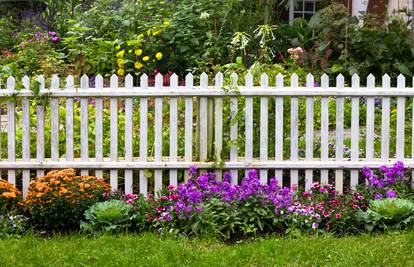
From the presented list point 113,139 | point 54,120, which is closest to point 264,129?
point 113,139

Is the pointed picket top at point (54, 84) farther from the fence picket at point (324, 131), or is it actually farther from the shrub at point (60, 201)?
the fence picket at point (324, 131)

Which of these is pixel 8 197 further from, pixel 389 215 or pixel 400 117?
pixel 400 117

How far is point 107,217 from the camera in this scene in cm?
540

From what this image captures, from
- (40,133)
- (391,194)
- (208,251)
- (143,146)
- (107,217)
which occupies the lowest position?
(208,251)

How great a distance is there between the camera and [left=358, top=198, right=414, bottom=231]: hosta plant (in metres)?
5.35

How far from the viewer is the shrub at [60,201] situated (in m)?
5.57

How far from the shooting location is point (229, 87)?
239 inches

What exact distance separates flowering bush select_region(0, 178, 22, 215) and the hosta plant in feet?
8.37

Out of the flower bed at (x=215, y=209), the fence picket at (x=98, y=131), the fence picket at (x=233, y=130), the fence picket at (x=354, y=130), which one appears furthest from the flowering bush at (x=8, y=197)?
the fence picket at (x=354, y=130)

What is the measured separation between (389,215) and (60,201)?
7.61 feet

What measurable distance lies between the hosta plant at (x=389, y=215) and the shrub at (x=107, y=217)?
5.44 ft

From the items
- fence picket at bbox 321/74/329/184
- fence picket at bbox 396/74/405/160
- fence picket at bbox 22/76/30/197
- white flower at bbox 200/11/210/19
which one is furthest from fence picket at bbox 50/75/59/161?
white flower at bbox 200/11/210/19

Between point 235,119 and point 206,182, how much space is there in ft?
1.86

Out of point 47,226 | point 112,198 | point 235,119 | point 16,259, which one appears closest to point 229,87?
point 235,119
